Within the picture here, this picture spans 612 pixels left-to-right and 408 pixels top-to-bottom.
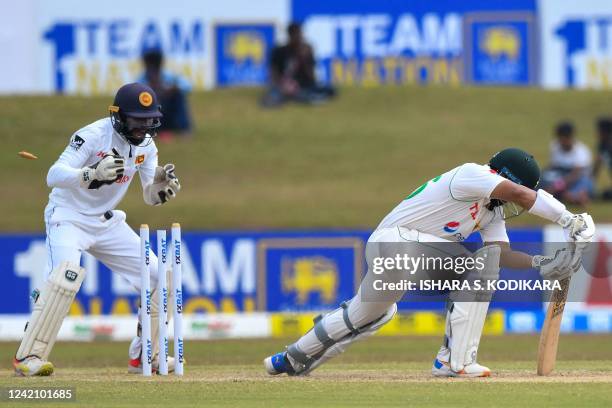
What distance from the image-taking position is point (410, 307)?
Result: 14.1 meters

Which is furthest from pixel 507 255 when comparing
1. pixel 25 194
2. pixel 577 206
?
pixel 25 194

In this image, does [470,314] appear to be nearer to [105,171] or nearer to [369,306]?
[369,306]

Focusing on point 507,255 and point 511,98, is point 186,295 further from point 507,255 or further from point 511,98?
point 511,98

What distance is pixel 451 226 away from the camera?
304 inches

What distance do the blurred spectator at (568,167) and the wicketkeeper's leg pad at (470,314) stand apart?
28.9 feet

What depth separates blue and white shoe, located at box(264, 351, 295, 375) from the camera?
799 centimetres

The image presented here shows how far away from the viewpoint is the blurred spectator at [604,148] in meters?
16.9

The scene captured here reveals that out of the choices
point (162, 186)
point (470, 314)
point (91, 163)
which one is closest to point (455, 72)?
point (162, 186)

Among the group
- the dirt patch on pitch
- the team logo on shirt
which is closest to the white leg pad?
the dirt patch on pitch

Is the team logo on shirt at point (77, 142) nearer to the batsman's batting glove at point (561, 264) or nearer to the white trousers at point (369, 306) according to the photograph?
the white trousers at point (369, 306)

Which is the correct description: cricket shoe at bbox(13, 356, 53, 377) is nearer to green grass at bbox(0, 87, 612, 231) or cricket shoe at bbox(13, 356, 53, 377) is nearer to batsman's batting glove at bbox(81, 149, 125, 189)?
batsman's batting glove at bbox(81, 149, 125, 189)

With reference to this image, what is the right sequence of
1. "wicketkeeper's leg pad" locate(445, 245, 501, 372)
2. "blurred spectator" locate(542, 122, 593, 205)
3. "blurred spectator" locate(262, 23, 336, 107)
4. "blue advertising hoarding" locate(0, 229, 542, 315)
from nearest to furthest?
"wicketkeeper's leg pad" locate(445, 245, 501, 372), "blue advertising hoarding" locate(0, 229, 542, 315), "blurred spectator" locate(542, 122, 593, 205), "blurred spectator" locate(262, 23, 336, 107)

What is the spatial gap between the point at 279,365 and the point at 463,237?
1329 millimetres

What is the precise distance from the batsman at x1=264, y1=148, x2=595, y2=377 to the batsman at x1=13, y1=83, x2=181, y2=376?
115cm
